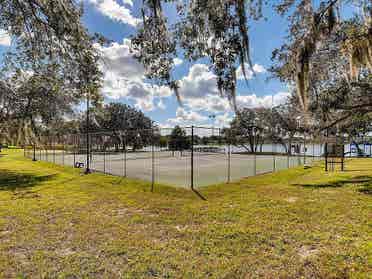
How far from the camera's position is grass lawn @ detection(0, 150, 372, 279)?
3.09 meters

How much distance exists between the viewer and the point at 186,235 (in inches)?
167

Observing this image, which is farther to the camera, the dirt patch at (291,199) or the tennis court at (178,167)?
the tennis court at (178,167)

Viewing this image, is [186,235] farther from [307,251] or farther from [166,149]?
[166,149]

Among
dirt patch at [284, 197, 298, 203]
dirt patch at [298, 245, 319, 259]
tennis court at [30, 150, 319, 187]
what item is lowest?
tennis court at [30, 150, 319, 187]

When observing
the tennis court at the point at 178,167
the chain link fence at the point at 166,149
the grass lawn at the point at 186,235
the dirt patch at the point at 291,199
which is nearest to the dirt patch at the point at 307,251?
the grass lawn at the point at 186,235

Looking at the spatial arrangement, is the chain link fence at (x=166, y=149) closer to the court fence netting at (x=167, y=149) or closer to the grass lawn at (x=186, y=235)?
the court fence netting at (x=167, y=149)

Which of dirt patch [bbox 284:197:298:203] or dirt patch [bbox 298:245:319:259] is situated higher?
dirt patch [bbox 298:245:319:259]

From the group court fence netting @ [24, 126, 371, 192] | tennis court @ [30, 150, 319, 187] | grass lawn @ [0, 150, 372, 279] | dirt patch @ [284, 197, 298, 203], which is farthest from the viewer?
court fence netting @ [24, 126, 371, 192]

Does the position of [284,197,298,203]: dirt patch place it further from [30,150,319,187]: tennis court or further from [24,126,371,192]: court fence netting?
[24,126,371,192]: court fence netting

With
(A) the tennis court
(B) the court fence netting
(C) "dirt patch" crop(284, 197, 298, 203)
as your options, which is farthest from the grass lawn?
(B) the court fence netting

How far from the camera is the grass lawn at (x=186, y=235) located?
10.1ft

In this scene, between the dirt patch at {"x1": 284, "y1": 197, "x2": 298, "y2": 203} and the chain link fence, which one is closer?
the dirt patch at {"x1": 284, "y1": 197, "x2": 298, "y2": 203}

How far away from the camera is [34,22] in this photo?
3.18 m

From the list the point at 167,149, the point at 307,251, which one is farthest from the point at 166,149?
the point at 307,251
